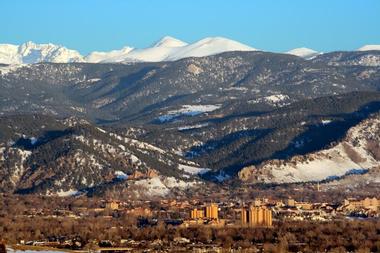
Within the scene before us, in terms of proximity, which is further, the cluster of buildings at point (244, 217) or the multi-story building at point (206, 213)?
the multi-story building at point (206, 213)

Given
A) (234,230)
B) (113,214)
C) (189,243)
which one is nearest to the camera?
(189,243)

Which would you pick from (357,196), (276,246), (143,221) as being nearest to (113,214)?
(143,221)

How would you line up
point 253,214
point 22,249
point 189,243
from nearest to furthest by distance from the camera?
point 22,249 → point 189,243 → point 253,214

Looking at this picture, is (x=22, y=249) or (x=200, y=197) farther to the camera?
(x=200, y=197)

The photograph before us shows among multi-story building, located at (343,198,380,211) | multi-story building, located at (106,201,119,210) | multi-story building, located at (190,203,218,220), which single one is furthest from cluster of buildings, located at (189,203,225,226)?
multi-story building, located at (343,198,380,211)

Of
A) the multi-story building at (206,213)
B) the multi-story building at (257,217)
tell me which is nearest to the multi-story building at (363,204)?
the multi-story building at (206,213)

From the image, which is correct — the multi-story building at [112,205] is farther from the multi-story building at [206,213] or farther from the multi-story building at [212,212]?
the multi-story building at [212,212]

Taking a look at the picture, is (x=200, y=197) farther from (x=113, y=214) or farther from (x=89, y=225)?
(x=89, y=225)

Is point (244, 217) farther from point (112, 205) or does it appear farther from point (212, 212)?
point (112, 205)

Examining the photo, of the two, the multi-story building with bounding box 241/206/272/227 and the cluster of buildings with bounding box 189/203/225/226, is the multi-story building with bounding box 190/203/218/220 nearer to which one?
the cluster of buildings with bounding box 189/203/225/226
